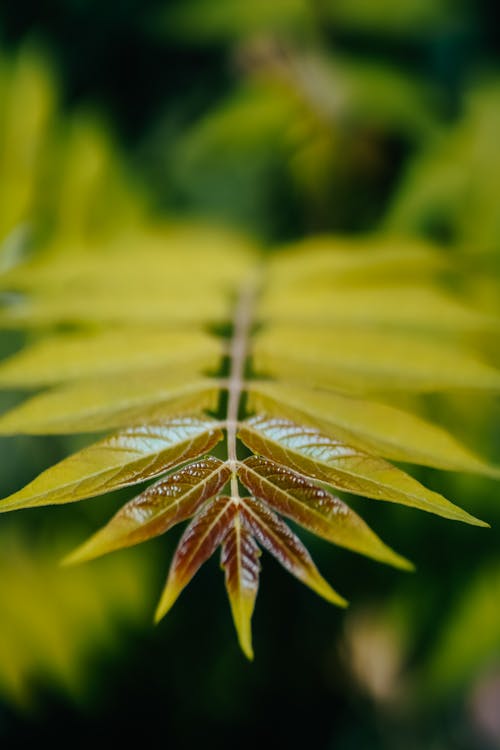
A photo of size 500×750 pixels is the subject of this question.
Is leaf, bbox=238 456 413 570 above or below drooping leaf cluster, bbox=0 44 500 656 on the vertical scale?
below

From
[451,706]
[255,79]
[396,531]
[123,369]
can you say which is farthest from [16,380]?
[451,706]

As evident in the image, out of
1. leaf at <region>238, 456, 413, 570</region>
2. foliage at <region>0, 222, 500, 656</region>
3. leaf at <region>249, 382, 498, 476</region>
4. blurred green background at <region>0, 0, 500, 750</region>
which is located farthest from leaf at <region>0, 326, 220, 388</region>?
blurred green background at <region>0, 0, 500, 750</region>

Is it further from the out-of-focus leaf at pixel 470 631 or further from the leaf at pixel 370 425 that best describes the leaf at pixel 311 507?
the out-of-focus leaf at pixel 470 631

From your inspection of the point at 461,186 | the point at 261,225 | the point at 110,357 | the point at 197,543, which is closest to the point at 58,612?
the point at 110,357

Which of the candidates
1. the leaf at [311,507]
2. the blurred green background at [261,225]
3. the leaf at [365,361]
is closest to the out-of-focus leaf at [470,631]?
the blurred green background at [261,225]

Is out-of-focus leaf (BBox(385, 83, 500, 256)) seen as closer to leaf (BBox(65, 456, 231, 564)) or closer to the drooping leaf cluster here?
the drooping leaf cluster

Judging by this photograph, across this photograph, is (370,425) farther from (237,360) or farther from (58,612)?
(58,612)

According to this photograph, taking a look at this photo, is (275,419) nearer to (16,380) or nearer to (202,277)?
(16,380)

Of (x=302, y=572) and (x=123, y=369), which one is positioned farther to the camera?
(x=123, y=369)
